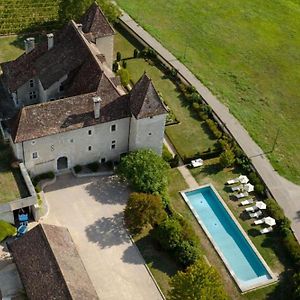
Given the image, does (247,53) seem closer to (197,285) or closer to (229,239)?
(229,239)

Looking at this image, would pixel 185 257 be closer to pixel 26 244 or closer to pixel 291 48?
pixel 26 244

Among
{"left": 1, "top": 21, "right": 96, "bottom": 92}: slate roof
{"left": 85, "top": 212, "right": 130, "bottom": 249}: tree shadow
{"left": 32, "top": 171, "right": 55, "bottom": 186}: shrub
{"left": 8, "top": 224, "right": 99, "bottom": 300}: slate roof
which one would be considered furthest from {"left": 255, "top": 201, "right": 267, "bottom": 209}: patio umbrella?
{"left": 1, "top": 21, "right": 96, "bottom": 92}: slate roof

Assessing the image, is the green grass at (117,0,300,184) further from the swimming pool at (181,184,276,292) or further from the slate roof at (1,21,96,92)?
the slate roof at (1,21,96,92)

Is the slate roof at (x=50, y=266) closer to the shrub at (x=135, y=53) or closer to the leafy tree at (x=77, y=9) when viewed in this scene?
the shrub at (x=135, y=53)

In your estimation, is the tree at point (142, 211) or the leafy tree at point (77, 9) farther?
the leafy tree at point (77, 9)

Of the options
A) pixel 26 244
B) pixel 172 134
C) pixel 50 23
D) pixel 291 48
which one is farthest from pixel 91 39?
pixel 291 48

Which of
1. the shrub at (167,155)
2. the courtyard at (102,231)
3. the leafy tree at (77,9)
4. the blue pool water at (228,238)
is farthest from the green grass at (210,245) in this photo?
the leafy tree at (77,9)
